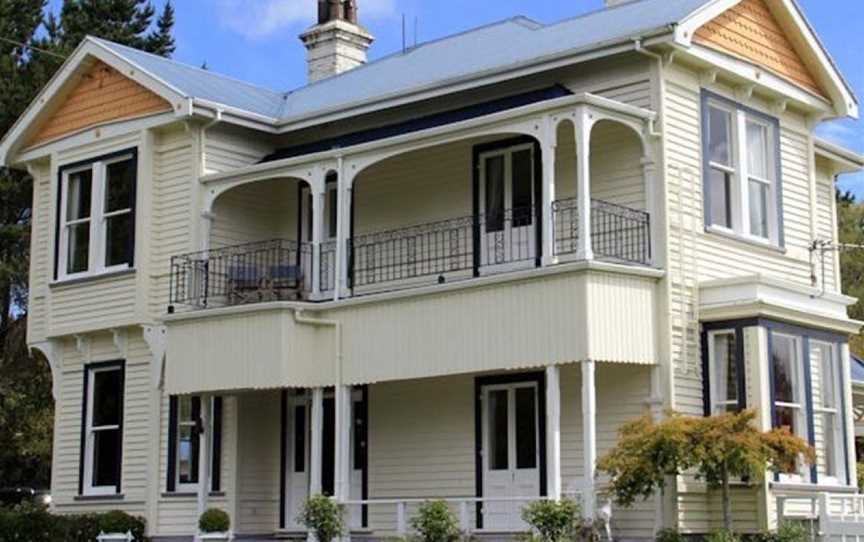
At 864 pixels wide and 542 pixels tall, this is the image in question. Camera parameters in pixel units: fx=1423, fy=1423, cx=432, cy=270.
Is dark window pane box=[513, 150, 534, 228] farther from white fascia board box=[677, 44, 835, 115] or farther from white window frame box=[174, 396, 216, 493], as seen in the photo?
white window frame box=[174, 396, 216, 493]

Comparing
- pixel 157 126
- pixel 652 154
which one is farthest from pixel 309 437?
pixel 652 154

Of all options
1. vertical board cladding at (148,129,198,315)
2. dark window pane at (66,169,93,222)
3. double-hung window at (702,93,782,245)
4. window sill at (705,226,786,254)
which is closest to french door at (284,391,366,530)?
vertical board cladding at (148,129,198,315)

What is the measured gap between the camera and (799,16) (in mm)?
25125

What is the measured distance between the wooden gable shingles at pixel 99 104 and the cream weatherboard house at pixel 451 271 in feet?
0.24

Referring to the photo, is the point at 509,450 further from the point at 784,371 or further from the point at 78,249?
the point at 78,249

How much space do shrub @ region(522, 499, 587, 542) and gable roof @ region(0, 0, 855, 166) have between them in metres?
7.14

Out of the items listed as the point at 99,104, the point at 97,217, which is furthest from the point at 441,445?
the point at 99,104

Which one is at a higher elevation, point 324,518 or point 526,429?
point 526,429

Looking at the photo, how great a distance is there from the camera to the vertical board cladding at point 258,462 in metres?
25.5

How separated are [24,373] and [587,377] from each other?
24.8 m

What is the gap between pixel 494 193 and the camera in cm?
2402

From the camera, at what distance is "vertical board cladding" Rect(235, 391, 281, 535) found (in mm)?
25531

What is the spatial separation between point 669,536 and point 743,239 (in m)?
5.80

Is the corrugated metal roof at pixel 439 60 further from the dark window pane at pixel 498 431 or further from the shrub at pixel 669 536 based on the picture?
the shrub at pixel 669 536
